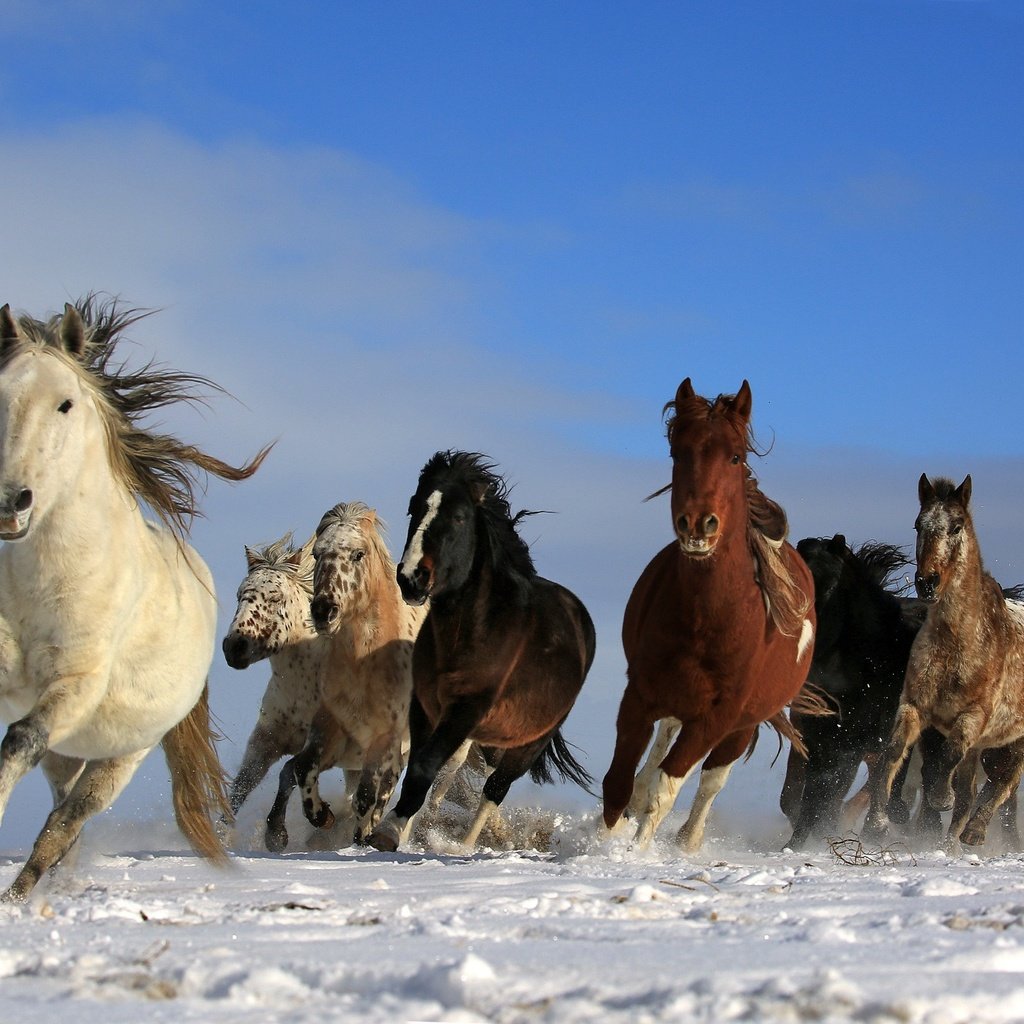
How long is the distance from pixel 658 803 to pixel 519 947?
11.3ft

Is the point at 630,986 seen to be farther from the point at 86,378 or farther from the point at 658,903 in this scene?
the point at 86,378

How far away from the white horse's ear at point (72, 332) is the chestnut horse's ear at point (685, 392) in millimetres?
2842

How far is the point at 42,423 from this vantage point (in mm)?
4949

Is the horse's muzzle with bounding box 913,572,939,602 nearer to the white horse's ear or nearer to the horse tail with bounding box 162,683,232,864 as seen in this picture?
the horse tail with bounding box 162,683,232,864

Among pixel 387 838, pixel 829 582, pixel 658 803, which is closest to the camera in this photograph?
pixel 658 803

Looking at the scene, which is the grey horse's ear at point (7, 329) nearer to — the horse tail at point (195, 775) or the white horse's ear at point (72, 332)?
the white horse's ear at point (72, 332)

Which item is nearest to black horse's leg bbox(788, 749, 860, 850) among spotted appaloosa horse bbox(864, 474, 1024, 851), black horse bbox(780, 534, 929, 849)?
black horse bbox(780, 534, 929, 849)

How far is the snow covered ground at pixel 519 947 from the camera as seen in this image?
2.88 m

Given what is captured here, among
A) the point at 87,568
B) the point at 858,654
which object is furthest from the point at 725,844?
the point at 87,568

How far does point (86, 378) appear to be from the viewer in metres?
5.45

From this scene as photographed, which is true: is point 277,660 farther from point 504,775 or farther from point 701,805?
point 701,805

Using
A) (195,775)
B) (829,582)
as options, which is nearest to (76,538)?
(195,775)

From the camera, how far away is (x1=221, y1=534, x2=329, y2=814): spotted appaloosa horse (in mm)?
9891

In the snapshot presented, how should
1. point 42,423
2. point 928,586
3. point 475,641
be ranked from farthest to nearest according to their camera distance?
1. point 928,586
2. point 475,641
3. point 42,423
